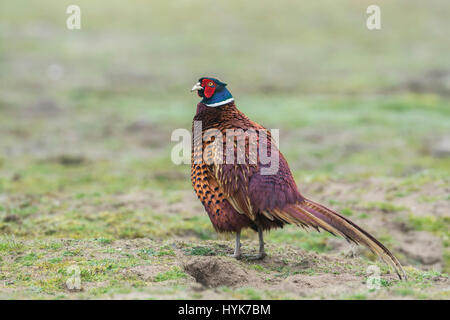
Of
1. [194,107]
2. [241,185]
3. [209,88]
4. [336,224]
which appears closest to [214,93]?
[209,88]

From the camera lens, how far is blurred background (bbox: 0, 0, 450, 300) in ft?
36.8

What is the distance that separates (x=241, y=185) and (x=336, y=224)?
130cm

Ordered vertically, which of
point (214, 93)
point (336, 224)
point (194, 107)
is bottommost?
point (336, 224)

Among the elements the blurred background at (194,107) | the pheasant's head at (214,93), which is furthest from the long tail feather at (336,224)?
the blurred background at (194,107)

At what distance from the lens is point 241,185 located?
24.6ft

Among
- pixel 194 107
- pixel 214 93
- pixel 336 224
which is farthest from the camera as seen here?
pixel 194 107

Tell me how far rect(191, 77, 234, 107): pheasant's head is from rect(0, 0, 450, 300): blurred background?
261cm

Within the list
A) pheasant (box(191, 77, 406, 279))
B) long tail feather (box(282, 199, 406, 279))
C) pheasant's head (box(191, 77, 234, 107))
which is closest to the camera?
long tail feather (box(282, 199, 406, 279))

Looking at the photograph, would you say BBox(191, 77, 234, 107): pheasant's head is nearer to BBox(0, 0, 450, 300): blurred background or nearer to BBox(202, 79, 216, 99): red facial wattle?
BBox(202, 79, 216, 99): red facial wattle

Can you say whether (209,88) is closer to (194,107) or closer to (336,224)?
(336,224)

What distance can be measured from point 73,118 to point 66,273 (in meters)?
16.4

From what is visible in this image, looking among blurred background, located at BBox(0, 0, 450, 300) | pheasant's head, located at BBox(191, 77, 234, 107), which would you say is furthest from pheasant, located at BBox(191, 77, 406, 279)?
blurred background, located at BBox(0, 0, 450, 300)

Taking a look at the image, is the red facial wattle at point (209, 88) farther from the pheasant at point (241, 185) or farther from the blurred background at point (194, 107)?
the blurred background at point (194, 107)

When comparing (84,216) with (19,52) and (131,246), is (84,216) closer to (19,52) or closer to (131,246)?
(131,246)
